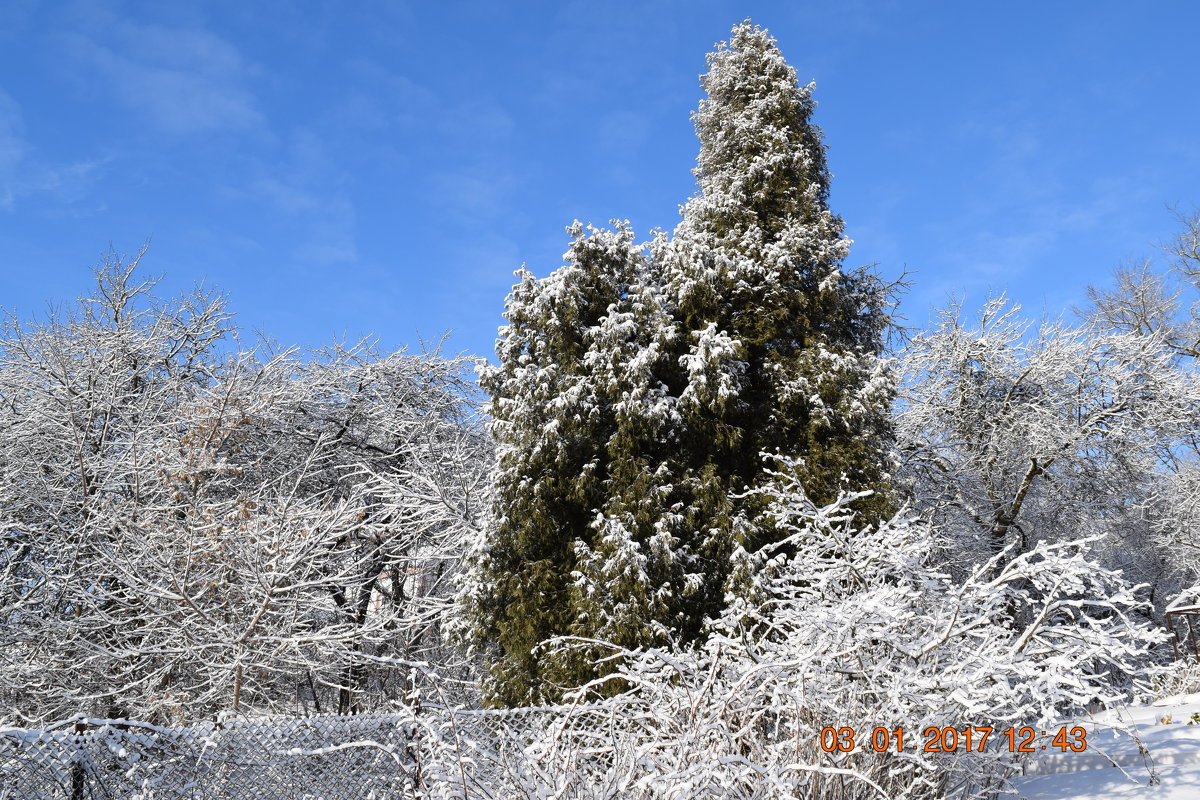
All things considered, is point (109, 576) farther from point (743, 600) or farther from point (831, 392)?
point (831, 392)

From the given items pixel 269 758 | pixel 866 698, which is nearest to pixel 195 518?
pixel 269 758

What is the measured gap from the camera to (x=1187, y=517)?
19078 mm

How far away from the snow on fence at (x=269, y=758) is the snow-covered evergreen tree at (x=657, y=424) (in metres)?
3.98

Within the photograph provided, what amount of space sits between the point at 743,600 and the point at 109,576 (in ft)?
27.3

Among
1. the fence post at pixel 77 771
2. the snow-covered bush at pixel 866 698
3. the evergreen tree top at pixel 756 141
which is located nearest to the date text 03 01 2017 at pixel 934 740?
the snow-covered bush at pixel 866 698

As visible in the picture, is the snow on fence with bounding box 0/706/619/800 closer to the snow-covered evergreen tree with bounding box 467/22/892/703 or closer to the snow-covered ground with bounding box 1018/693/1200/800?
the snow-covered ground with bounding box 1018/693/1200/800

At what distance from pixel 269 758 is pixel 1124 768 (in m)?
5.44

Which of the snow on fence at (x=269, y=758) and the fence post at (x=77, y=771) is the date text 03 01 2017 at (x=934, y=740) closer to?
the snow on fence at (x=269, y=758)

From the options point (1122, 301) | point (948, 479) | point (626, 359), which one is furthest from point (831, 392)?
point (1122, 301)

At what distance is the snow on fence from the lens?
11.5 ft

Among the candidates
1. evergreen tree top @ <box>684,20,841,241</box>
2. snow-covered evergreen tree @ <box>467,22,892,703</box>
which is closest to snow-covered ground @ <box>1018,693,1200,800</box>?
snow-covered evergreen tree @ <box>467,22,892,703</box>

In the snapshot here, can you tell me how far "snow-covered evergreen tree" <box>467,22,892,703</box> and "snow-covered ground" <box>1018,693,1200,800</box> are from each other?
381 centimetres

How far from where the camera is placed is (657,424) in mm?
9930

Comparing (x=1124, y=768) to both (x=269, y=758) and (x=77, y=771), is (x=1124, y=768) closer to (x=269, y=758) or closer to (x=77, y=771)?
(x=269, y=758)
